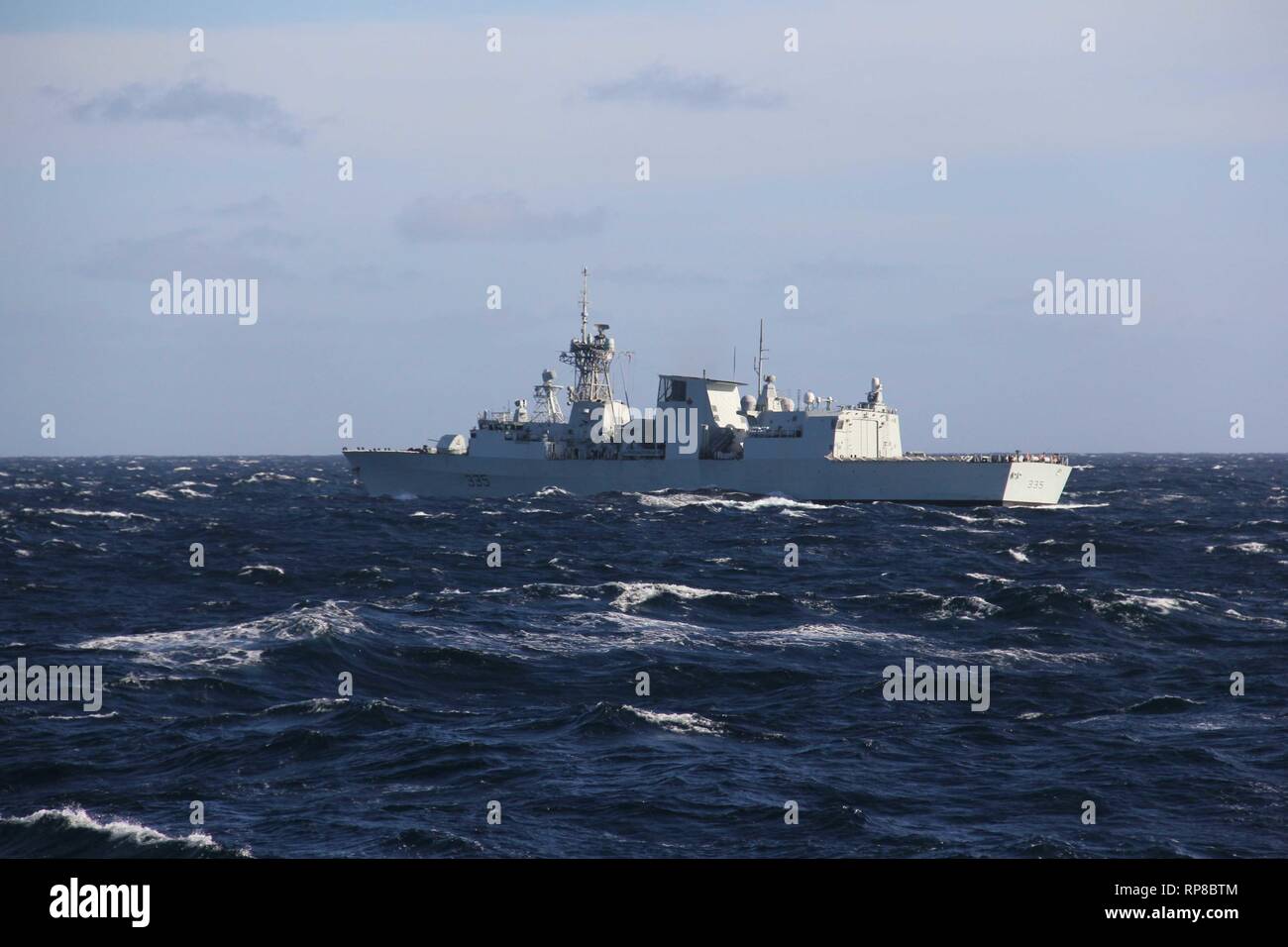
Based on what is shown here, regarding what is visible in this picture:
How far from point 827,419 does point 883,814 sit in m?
50.6

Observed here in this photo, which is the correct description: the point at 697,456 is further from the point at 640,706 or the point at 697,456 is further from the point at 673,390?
the point at 640,706

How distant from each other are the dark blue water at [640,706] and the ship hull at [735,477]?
66.6 feet

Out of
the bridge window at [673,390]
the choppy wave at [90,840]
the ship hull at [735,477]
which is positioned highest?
the bridge window at [673,390]

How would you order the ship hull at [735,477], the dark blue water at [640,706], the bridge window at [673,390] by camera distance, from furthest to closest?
the bridge window at [673,390] < the ship hull at [735,477] < the dark blue water at [640,706]

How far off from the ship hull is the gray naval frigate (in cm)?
6

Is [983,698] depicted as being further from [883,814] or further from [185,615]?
[185,615]

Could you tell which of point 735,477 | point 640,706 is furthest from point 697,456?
point 640,706

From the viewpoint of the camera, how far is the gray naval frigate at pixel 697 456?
204 feet

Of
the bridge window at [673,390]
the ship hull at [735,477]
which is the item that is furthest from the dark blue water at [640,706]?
the bridge window at [673,390]

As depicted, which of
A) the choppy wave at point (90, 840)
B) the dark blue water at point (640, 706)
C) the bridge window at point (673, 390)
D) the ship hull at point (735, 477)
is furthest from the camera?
the bridge window at point (673, 390)

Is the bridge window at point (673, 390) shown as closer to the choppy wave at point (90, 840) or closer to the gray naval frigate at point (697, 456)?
the gray naval frigate at point (697, 456)

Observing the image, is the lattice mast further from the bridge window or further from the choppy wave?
the choppy wave
